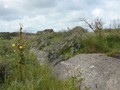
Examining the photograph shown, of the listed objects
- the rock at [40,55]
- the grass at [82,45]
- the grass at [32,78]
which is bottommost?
the grass at [32,78]

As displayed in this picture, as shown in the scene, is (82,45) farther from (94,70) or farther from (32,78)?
(94,70)

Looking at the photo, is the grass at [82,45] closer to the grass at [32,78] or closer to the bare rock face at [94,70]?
the grass at [32,78]

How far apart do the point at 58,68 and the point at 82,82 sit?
1.87 metres

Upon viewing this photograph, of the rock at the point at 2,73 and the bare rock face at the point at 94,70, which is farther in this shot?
the rock at the point at 2,73

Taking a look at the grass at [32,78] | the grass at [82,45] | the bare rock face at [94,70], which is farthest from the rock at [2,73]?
the grass at [82,45]

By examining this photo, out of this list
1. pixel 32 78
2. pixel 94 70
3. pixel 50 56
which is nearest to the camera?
pixel 94 70

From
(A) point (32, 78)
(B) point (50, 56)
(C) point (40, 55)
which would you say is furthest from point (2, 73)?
(C) point (40, 55)

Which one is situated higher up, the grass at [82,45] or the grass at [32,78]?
the grass at [82,45]

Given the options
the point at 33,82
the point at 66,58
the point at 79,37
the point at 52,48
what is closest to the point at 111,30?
the point at 79,37

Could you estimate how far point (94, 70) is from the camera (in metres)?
7.53

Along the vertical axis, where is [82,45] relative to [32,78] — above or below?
above

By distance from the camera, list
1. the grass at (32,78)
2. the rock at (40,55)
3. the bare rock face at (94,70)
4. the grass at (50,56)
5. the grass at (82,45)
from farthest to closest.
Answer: the rock at (40,55) < the grass at (82,45) < the grass at (50,56) < the grass at (32,78) < the bare rock face at (94,70)

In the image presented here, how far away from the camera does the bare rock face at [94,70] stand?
6785 mm

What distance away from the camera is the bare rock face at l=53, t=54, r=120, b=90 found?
6.79 meters
